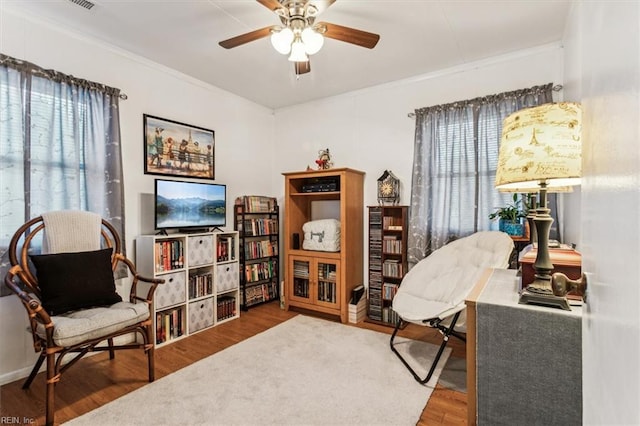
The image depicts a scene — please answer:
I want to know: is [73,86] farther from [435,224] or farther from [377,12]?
[435,224]

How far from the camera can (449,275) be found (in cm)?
265

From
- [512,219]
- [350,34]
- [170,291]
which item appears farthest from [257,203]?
[512,219]

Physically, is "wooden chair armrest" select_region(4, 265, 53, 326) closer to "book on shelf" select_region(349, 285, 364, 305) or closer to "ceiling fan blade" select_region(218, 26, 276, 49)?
"ceiling fan blade" select_region(218, 26, 276, 49)

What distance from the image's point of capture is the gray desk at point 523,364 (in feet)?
3.79

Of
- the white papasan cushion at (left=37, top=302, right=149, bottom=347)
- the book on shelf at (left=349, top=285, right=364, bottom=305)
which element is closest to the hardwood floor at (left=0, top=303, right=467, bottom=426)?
the book on shelf at (left=349, top=285, right=364, bottom=305)

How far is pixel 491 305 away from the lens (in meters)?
1.29

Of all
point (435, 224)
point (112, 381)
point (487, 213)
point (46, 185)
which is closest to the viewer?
point (112, 381)

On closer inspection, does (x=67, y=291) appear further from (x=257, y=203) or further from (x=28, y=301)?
(x=257, y=203)

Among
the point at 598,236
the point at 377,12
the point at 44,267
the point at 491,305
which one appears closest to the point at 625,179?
the point at 598,236

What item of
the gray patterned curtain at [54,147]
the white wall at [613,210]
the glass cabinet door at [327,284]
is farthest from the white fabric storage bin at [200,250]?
the white wall at [613,210]

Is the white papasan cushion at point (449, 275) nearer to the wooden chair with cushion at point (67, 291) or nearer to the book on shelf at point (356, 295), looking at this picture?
the book on shelf at point (356, 295)

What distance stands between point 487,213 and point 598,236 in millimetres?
2679

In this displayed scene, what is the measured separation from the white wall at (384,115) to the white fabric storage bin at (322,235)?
0.48 meters

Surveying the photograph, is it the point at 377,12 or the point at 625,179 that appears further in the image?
the point at 377,12
